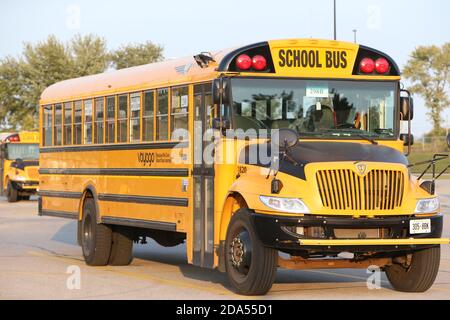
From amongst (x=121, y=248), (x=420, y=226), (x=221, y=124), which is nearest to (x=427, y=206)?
(x=420, y=226)

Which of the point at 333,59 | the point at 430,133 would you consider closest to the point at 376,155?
the point at 333,59

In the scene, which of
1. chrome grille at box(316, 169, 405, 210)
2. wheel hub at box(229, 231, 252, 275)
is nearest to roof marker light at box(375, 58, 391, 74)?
chrome grille at box(316, 169, 405, 210)

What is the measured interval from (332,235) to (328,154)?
806 millimetres

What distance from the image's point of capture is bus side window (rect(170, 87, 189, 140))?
11.7m

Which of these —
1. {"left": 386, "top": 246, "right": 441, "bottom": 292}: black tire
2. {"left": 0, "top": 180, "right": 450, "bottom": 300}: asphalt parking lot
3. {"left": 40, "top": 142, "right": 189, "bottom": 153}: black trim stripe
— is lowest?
{"left": 0, "top": 180, "right": 450, "bottom": 300}: asphalt parking lot

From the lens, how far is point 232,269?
10.4 metres

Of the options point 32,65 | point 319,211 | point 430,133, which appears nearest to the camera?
point 319,211

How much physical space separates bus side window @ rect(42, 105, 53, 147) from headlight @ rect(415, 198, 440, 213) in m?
7.16

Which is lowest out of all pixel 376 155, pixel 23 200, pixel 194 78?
pixel 23 200

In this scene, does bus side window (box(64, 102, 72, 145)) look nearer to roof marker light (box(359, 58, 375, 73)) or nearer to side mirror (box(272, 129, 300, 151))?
roof marker light (box(359, 58, 375, 73))

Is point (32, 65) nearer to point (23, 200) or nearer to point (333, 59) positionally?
point (23, 200)

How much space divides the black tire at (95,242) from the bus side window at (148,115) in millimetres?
1714
